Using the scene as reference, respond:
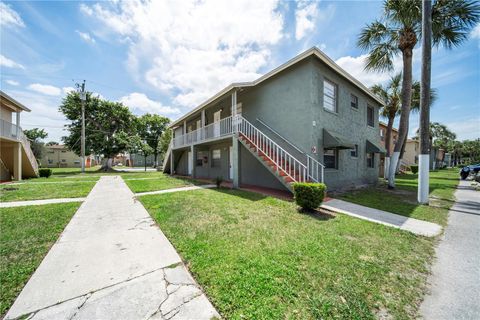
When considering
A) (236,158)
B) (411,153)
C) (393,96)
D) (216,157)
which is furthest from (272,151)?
(411,153)

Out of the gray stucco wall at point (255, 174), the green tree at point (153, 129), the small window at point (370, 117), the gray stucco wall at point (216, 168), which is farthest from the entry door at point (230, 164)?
the green tree at point (153, 129)

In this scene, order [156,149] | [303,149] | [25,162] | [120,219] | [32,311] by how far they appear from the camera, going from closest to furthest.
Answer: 1. [32,311]
2. [120,219]
3. [303,149]
4. [25,162]
5. [156,149]

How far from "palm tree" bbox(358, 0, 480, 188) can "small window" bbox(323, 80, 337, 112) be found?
3.74 meters

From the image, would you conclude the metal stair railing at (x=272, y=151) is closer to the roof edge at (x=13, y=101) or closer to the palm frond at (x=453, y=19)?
the palm frond at (x=453, y=19)

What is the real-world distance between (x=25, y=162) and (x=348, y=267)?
21851mm

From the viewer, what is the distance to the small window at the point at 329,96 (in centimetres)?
965

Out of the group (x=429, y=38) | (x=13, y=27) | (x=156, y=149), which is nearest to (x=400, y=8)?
(x=429, y=38)

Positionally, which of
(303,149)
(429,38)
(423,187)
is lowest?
(423,187)

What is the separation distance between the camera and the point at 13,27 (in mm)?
7637

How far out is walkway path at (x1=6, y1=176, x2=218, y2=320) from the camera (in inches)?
85.5

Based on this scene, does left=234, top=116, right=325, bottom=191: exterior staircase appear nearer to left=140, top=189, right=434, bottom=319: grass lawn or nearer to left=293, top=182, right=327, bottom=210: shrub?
left=293, top=182, right=327, bottom=210: shrub

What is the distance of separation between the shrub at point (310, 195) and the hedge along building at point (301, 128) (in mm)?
1227

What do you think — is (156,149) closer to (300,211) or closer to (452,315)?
(300,211)

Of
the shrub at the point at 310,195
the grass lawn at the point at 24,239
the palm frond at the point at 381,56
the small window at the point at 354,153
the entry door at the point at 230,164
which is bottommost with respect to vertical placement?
the grass lawn at the point at 24,239
